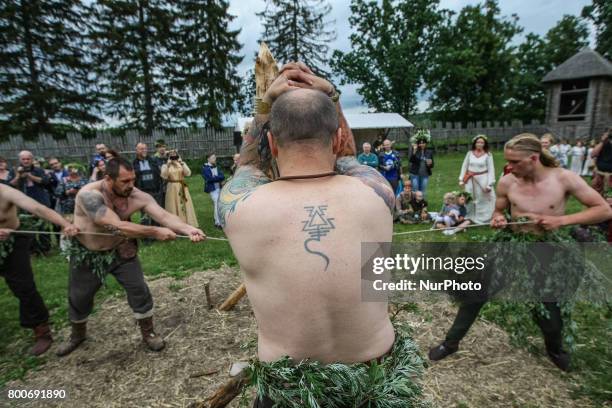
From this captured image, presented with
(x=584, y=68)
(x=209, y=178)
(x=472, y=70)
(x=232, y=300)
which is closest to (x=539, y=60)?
(x=472, y=70)

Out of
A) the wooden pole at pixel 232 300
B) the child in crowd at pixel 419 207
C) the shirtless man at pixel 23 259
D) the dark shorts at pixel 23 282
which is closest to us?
the shirtless man at pixel 23 259

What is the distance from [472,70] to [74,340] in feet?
125

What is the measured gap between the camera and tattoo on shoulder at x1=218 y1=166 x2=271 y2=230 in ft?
5.12

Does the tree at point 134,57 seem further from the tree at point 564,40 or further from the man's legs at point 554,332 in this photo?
the tree at point 564,40

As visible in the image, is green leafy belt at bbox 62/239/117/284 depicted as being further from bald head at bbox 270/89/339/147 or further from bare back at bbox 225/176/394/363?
bald head at bbox 270/89/339/147

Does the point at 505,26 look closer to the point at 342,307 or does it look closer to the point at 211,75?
the point at 211,75

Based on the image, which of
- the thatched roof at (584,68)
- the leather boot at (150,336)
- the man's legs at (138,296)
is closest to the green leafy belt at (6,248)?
the man's legs at (138,296)

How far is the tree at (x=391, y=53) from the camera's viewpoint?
34031 millimetres

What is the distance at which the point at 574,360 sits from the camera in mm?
3643

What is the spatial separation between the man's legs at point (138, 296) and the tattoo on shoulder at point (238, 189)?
2.92 meters

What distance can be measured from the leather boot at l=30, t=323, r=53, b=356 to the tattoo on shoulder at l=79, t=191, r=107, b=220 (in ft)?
5.85

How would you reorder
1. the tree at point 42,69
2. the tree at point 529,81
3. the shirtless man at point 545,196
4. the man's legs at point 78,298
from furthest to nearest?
the tree at point 529,81 < the tree at point 42,69 < the man's legs at point 78,298 < the shirtless man at point 545,196

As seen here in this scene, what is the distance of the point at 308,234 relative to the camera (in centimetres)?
143

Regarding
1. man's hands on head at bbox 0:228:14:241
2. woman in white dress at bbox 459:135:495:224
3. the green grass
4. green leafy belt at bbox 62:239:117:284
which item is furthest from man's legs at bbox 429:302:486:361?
woman in white dress at bbox 459:135:495:224
